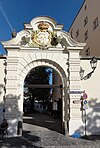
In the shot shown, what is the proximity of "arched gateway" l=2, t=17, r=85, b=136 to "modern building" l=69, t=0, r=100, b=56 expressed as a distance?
618cm

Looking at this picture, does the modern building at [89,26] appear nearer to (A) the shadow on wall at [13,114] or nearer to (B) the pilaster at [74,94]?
(B) the pilaster at [74,94]

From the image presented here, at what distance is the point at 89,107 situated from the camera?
521 inches

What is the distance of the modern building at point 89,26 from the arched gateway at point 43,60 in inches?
243

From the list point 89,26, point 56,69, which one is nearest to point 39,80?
point 89,26

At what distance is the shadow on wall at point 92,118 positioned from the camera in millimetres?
13047

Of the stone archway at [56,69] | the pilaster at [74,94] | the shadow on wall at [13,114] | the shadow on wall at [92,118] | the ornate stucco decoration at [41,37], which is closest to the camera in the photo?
the shadow on wall at [13,114]

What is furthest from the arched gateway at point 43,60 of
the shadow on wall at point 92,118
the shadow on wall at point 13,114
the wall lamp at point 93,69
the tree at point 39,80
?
the tree at point 39,80

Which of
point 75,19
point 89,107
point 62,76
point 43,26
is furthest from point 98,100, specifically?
point 75,19

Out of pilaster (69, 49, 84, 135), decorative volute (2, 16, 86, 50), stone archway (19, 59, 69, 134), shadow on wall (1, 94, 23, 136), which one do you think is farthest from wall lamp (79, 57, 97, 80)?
shadow on wall (1, 94, 23, 136)

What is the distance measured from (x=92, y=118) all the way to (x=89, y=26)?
1422 cm

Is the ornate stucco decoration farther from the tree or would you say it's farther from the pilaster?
the tree

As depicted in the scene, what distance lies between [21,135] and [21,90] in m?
2.57

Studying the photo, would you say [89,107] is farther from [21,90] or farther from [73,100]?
[21,90]

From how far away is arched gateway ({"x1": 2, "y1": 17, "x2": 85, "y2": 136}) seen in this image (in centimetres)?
1293
